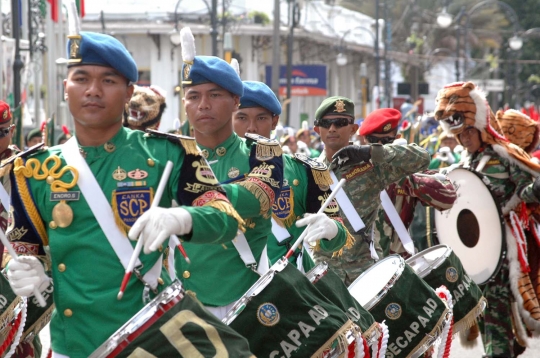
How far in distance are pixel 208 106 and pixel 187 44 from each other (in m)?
0.52

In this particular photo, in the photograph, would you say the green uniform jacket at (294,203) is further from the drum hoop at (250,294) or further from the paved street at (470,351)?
the paved street at (470,351)

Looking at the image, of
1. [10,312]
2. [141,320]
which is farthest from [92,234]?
[10,312]

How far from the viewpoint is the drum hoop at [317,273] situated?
5559 millimetres

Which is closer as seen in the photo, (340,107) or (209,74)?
(209,74)

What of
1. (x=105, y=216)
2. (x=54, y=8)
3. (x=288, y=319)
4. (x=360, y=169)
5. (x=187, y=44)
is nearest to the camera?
(x=105, y=216)

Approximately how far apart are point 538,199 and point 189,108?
4.33m

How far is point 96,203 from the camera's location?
161 inches

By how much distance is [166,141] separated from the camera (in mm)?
4246

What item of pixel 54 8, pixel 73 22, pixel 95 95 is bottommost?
pixel 95 95

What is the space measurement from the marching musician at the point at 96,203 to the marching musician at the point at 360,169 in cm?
305

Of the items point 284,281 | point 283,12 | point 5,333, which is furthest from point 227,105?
point 283,12

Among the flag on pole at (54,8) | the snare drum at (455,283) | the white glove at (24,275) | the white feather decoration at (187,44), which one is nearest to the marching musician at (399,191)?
the snare drum at (455,283)

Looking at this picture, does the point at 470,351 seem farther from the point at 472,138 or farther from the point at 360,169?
the point at 360,169

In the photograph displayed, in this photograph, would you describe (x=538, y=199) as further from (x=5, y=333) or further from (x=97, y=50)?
(x=97, y=50)
